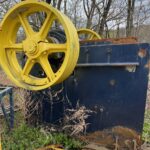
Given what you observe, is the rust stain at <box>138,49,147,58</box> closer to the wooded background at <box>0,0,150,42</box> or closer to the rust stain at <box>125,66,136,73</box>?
the rust stain at <box>125,66,136,73</box>

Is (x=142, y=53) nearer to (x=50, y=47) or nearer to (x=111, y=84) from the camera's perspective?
(x=111, y=84)

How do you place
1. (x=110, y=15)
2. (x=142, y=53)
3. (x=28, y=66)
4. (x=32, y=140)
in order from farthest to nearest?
(x=110, y=15), (x=32, y=140), (x=28, y=66), (x=142, y=53)

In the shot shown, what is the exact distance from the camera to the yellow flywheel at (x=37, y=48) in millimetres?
2842

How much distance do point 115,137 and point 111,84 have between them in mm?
552

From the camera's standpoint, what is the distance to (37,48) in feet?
9.95

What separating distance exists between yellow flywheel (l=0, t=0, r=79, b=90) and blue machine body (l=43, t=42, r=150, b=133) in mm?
276

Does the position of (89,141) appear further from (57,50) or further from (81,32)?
(81,32)

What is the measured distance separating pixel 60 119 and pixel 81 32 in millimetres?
1478

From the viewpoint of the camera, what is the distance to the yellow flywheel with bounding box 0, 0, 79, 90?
2.84m

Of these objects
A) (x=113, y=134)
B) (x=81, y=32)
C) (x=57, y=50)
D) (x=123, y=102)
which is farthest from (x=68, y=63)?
(x=81, y=32)

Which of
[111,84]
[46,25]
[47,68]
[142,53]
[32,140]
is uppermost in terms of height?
[46,25]

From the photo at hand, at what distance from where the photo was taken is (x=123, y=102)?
9.76 feet

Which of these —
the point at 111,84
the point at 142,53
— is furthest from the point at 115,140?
the point at 142,53

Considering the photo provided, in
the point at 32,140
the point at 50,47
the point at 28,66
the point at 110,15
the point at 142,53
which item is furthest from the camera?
the point at 110,15
